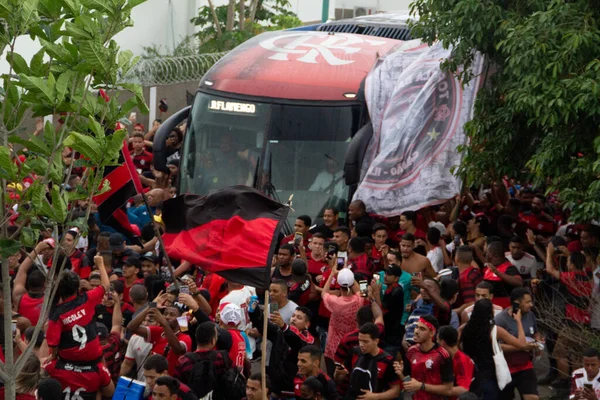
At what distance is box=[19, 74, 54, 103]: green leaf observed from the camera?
620 centimetres

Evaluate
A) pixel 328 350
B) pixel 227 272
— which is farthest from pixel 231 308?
pixel 328 350

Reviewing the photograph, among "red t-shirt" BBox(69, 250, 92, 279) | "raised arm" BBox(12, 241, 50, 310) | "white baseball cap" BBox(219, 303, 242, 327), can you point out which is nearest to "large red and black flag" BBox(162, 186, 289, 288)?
"white baseball cap" BBox(219, 303, 242, 327)

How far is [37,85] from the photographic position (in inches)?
245

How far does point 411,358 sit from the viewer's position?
963 centimetres

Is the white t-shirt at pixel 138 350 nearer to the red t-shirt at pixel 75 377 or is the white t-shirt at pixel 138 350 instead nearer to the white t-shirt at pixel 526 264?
the red t-shirt at pixel 75 377

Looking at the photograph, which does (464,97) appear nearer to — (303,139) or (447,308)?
(303,139)

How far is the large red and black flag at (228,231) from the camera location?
32.8 feet

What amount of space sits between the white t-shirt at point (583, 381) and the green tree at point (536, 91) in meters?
1.44

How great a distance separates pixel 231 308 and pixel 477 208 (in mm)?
6773

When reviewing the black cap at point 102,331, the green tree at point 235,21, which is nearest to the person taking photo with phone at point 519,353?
the black cap at point 102,331

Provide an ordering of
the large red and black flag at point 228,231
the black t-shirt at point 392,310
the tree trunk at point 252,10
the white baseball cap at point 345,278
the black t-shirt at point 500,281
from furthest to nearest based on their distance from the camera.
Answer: the tree trunk at point 252,10
the black t-shirt at point 500,281
the black t-shirt at point 392,310
the white baseball cap at point 345,278
the large red and black flag at point 228,231

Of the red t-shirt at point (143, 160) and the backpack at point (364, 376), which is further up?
the backpack at point (364, 376)

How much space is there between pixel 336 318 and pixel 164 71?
617 inches

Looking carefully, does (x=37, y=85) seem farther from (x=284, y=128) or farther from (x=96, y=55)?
(x=284, y=128)
